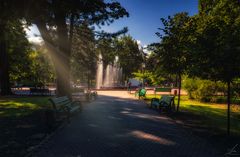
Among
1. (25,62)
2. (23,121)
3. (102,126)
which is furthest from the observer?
(25,62)

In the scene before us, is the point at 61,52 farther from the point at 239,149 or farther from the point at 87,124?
the point at 239,149

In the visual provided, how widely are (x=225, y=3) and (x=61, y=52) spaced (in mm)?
18906

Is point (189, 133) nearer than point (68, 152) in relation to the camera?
No

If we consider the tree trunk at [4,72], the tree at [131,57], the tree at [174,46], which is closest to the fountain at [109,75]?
the tree at [131,57]

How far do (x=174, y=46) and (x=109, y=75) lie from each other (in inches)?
1750

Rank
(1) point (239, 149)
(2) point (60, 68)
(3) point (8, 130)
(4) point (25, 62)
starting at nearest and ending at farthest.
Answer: (1) point (239, 149), (3) point (8, 130), (2) point (60, 68), (4) point (25, 62)

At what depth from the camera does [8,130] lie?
7.44 metres

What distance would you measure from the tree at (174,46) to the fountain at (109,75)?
1441 inches

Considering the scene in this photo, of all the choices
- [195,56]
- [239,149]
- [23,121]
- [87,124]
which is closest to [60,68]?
[23,121]

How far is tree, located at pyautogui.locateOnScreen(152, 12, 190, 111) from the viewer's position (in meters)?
11.6

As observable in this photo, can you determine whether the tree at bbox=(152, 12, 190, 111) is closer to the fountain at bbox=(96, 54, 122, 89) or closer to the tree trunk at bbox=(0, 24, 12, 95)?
the tree trunk at bbox=(0, 24, 12, 95)

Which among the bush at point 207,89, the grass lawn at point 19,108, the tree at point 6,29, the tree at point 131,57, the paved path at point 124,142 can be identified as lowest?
the paved path at point 124,142

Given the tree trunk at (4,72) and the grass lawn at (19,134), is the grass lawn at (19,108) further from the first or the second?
the tree trunk at (4,72)

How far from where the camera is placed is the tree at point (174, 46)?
11.6 meters
